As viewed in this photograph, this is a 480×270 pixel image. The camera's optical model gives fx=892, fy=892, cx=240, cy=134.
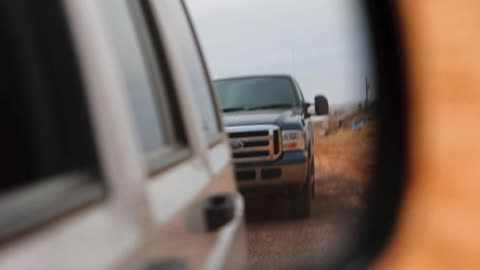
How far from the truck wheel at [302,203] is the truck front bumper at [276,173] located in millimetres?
109

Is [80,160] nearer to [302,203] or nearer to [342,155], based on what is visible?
[302,203]

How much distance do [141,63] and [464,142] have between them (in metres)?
9.79

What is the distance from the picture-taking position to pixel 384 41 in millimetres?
4422

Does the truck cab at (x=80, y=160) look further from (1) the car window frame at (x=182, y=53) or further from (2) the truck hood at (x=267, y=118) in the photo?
(2) the truck hood at (x=267, y=118)

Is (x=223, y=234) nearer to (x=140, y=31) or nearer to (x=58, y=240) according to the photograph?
(x=140, y=31)

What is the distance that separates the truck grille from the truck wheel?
0.50 meters

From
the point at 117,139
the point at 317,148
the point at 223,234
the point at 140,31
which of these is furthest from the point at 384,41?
the point at 317,148

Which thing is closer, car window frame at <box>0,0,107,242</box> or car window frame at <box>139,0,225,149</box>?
car window frame at <box>0,0,107,242</box>

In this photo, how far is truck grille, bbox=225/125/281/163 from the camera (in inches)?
392

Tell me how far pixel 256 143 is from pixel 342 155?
13.0 m

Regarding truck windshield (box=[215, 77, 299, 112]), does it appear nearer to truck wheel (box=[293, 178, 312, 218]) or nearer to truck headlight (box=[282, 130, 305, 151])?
truck headlight (box=[282, 130, 305, 151])

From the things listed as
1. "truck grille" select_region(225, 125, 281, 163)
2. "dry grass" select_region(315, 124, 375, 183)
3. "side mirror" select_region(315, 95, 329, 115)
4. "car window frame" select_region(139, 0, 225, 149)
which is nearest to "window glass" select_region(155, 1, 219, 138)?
"car window frame" select_region(139, 0, 225, 149)

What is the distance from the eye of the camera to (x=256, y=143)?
10.1 metres

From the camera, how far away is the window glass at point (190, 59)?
317 cm
